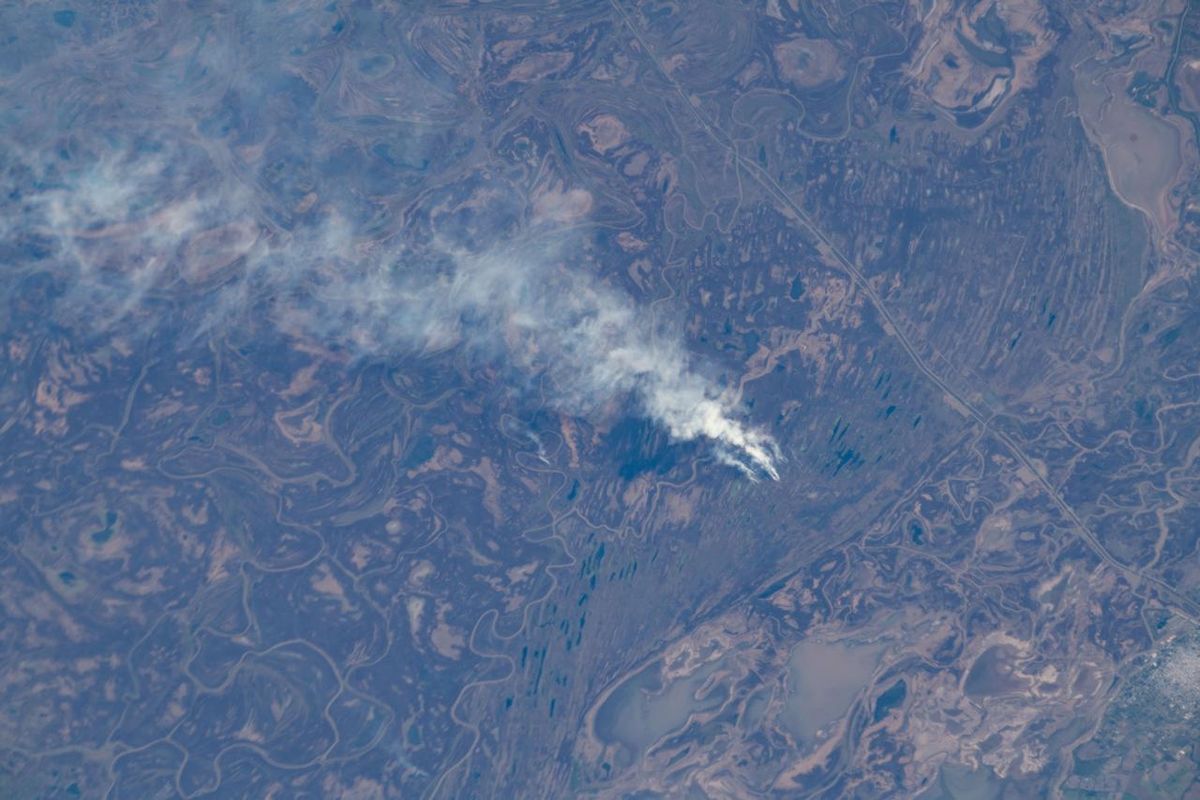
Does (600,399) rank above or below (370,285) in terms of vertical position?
below

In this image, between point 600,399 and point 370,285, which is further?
point 600,399

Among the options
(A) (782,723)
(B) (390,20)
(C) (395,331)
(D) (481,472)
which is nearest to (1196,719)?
(A) (782,723)

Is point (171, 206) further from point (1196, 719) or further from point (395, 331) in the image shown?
point (1196, 719)

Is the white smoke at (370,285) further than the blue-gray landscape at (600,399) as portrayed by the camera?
No
